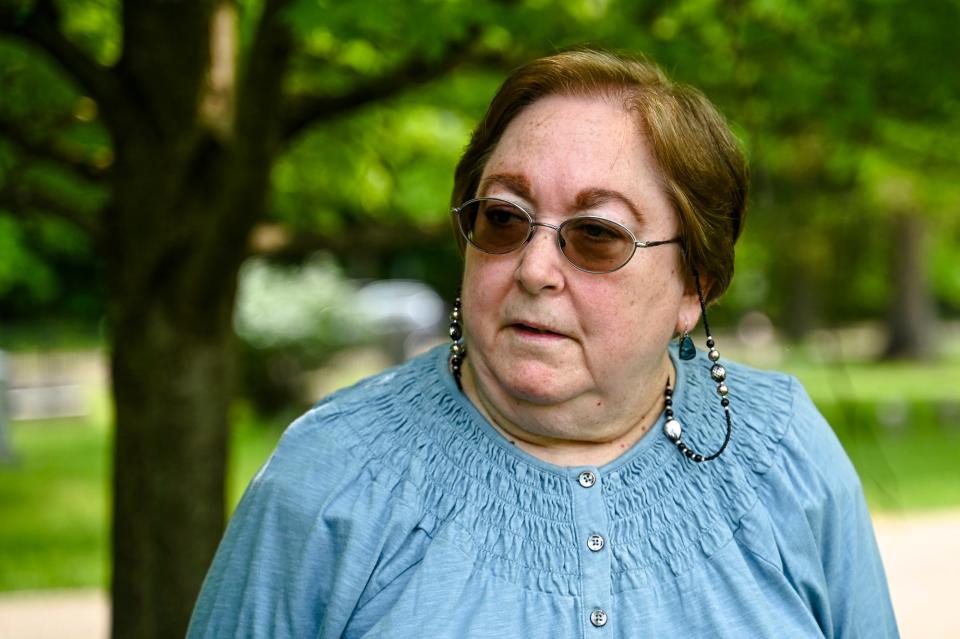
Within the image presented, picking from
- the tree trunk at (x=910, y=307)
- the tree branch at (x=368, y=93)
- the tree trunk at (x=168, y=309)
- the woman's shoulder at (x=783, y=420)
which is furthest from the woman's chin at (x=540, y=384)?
the tree trunk at (x=910, y=307)

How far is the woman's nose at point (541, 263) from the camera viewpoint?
1.96 metres

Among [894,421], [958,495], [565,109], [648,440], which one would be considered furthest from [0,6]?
[894,421]

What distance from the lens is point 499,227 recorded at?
6.66ft

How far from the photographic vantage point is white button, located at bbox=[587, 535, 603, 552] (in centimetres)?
198

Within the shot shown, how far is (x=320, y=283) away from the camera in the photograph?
46.7 ft

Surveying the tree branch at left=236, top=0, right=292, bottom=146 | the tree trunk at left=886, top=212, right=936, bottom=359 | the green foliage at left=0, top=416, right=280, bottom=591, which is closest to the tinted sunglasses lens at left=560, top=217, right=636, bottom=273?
the tree branch at left=236, top=0, right=292, bottom=146

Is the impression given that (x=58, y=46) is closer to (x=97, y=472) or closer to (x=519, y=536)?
(x=519, y=536)

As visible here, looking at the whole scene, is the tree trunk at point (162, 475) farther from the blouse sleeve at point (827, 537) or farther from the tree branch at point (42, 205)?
the blouse sleeve at point (827, 537)

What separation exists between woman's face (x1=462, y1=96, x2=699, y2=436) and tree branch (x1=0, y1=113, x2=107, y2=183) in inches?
106

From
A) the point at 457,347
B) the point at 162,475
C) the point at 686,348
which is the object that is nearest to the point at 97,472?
the point at 162,475

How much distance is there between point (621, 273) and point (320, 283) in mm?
12430

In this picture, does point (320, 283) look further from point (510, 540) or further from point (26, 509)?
point (510, 540)

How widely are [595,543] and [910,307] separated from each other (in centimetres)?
2247

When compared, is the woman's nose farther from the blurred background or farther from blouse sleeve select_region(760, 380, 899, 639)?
the blurred background
